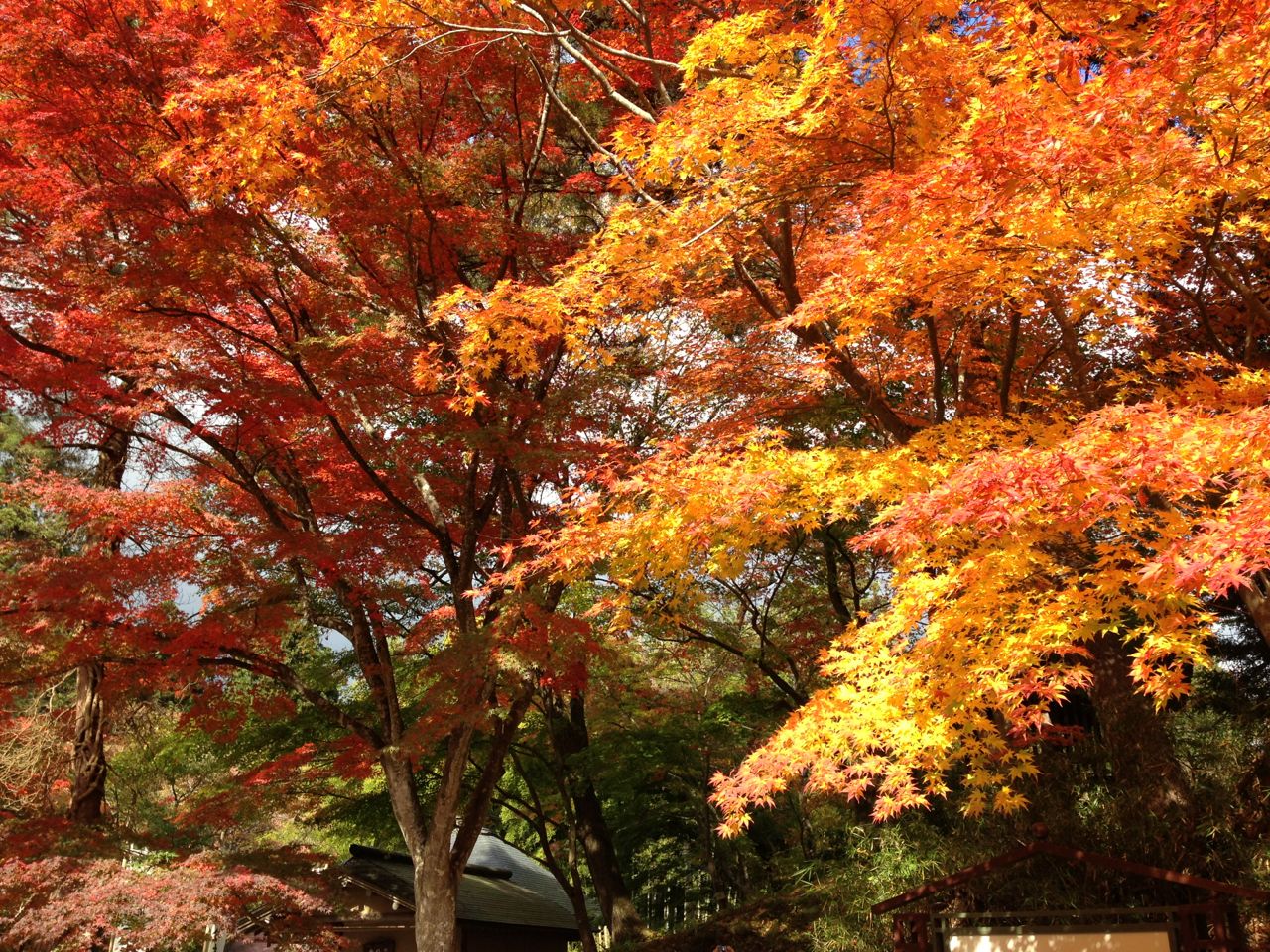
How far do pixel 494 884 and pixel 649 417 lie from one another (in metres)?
9.37

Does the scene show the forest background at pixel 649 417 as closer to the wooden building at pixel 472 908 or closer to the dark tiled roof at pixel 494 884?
the dark tiled roof at pixel 494 884

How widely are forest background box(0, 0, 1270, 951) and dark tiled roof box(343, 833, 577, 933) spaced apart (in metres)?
0.76

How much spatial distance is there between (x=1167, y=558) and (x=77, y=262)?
9.74 m

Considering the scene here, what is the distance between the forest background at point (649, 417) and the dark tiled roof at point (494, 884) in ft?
2.50

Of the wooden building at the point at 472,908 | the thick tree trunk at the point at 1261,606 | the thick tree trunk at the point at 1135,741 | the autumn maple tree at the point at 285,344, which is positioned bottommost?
the wooden building at the point at 472,908

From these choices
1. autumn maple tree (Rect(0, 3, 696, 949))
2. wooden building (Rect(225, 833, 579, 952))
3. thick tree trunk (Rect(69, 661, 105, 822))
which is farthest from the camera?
wooden building (Rect(225, 833, 579, 952))

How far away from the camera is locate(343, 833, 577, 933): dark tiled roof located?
43.7 ft

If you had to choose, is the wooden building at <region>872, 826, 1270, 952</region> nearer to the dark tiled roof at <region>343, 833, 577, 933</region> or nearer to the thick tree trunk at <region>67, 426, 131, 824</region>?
the dark tiled roof at <region>343, 833, 577, 933</region>

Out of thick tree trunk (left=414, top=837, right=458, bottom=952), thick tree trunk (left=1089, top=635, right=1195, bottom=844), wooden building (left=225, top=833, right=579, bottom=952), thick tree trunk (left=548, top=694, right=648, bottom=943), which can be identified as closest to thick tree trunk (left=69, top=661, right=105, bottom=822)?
wooden building (left=225, top=833, right=579, bottom=952)

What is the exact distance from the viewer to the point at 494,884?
16031 millimetres

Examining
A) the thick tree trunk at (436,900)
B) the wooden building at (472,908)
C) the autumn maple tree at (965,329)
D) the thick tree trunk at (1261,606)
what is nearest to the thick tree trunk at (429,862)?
the thick tree trunk at (436,900)

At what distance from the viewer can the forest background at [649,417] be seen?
5129 mm

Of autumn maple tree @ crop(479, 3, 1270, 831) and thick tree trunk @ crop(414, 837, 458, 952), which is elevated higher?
autumn maple tree @ crop(479, 3, 1270, 831)

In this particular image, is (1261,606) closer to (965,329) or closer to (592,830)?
(965,329)
